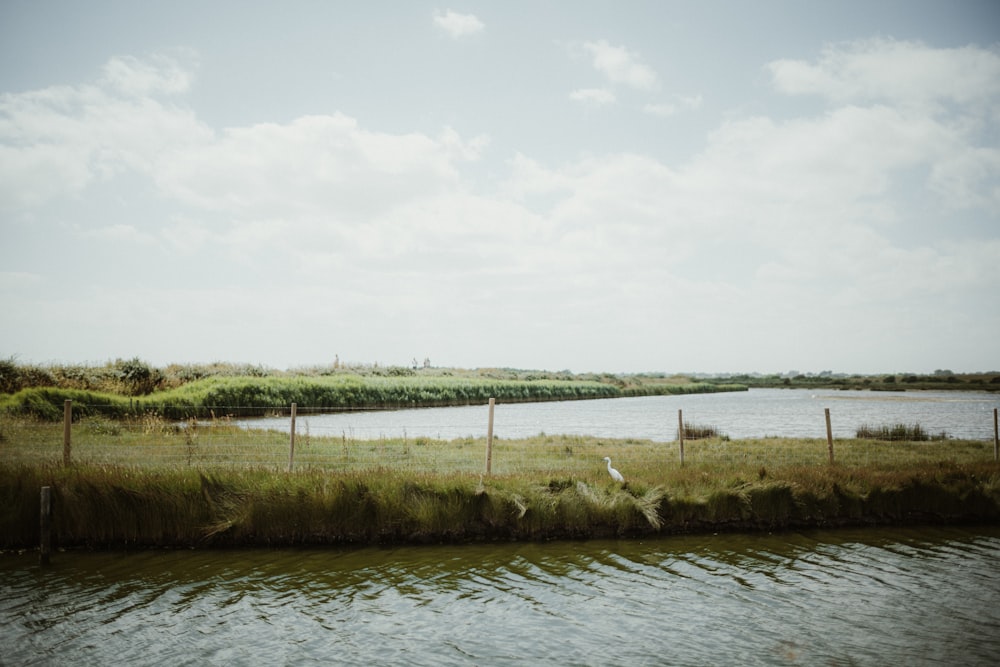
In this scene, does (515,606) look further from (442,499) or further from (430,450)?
(430,450)

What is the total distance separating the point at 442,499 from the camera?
468 inches

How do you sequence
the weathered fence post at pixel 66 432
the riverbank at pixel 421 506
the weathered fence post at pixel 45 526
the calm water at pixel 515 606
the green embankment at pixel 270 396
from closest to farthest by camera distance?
the calm water at pixel 515 606
the weathered fence post at pixel 45 526
the riverbank at pixel 421 506
the weathered fence post at pixel 66 432
the green embankment at pixel 270 396

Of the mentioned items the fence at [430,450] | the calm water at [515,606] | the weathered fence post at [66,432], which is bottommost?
the calm water at [515,606]

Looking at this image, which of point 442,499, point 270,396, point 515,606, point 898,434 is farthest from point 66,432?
point 898,434

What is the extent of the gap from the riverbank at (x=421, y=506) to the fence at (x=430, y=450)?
1.77 metres

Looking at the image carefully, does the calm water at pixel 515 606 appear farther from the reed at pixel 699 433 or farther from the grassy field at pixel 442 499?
the reed at pixel 699 433

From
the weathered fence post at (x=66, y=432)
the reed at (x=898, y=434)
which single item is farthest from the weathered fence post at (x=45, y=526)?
the reed at (x=898, y=434)

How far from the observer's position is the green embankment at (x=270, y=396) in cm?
2403

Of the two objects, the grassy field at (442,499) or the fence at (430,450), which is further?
the fence at (430,450)

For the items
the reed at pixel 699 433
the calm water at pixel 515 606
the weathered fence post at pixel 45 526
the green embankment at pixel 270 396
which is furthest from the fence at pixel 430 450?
the calm water at pixel 515 606

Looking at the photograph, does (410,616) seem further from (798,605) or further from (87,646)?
(798,605)

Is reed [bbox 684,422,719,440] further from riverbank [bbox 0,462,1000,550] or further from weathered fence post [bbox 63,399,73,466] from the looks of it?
weathered fence post [bbox 63,399,73,466]

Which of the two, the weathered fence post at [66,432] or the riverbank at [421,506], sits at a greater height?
the weathered fence post at [66,432]

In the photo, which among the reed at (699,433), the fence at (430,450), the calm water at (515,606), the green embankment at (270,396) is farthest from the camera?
the reed at (699,433)
